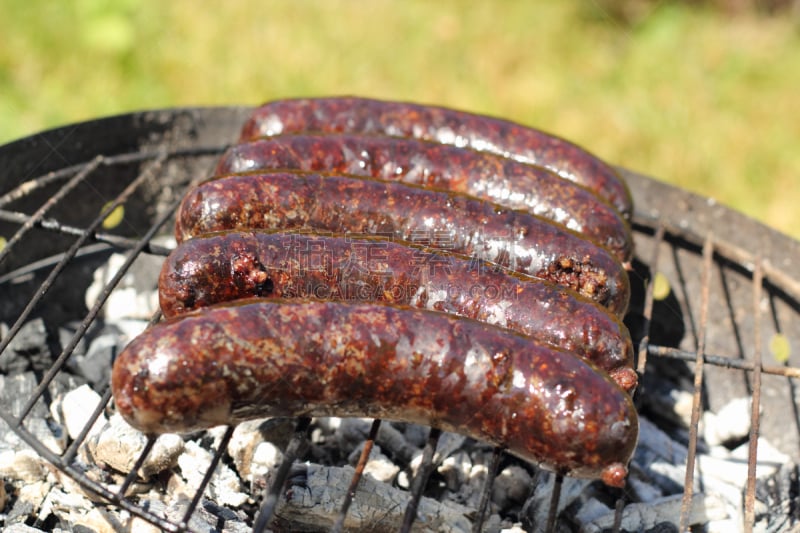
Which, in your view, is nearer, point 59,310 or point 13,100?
point 59,310

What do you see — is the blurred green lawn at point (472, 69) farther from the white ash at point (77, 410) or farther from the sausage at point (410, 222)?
the sausage at point (410, 222)

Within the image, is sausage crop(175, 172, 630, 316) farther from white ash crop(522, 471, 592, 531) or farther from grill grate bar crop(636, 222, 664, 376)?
white ash crop(522, 471, 592, 531)

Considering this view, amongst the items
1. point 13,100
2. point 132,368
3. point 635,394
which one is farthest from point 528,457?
point 13,100

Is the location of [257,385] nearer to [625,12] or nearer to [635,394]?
[635,394]

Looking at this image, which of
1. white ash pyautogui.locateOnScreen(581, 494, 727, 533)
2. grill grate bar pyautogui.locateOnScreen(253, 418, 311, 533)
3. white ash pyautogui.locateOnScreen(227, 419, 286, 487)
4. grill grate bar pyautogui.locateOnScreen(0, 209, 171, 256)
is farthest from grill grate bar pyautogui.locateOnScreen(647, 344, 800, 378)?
grill grate bar pyautogui.locateOnScreen(0, 209, 171, 256)

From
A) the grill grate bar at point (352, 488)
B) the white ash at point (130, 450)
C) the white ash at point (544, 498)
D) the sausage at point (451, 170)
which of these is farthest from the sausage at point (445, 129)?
the grill grate bar at point (352, 488)
